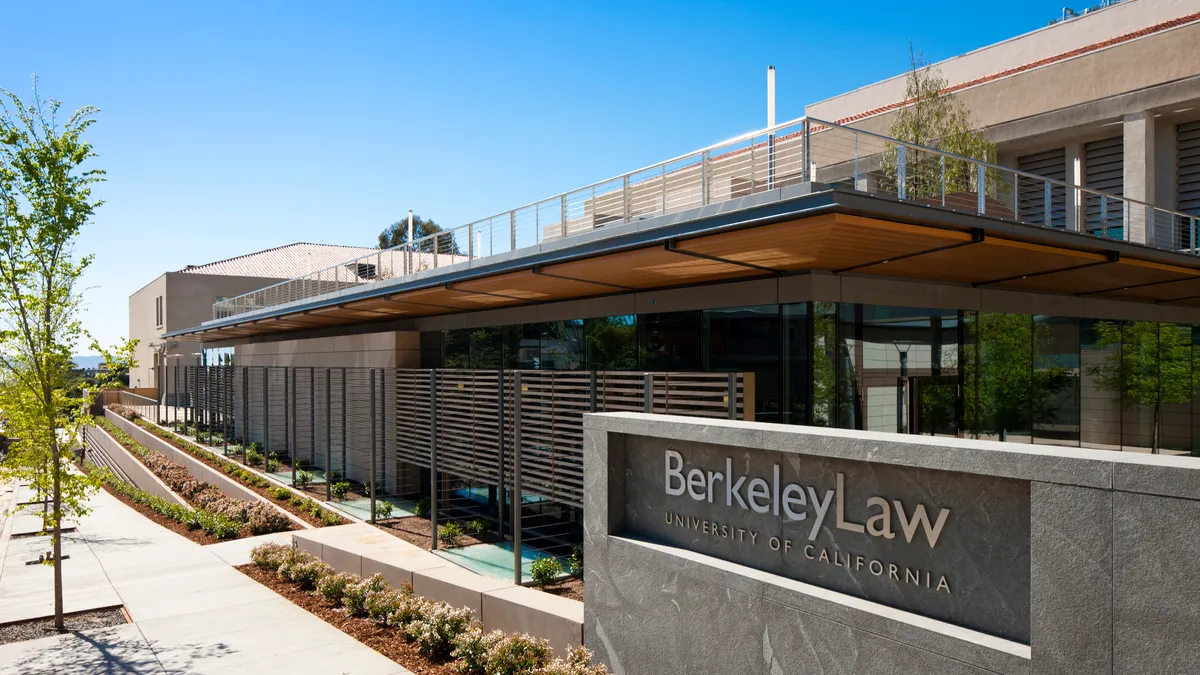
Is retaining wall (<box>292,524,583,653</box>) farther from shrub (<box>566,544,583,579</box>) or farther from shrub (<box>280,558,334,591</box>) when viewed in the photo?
shrub (<box>566,544,583,579</box>)

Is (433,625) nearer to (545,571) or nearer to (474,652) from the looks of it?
(474,652)

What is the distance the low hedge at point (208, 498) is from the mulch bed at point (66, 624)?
5.18 metres

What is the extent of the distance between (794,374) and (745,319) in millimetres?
1351

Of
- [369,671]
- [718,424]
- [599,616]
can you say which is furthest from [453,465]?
[718,424]

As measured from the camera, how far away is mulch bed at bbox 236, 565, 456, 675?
9.04m

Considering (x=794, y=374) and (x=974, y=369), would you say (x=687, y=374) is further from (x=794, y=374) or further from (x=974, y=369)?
(x=974, y=369)

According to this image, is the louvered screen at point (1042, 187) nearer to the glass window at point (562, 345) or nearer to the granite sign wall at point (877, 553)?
the glass window at point (562, 345)

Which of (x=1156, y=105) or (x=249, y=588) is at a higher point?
(x=1156, y=105)

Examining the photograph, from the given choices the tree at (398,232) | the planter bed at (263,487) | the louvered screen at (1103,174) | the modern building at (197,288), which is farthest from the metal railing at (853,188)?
the tree at (398,232)

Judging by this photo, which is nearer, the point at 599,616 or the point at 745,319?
the point at 599,616

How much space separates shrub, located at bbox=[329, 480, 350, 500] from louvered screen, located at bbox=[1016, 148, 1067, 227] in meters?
19.5

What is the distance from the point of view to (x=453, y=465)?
14758 mm

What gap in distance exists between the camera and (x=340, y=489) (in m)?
20.0

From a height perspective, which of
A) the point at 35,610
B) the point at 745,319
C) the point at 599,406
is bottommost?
the point at 35,610
